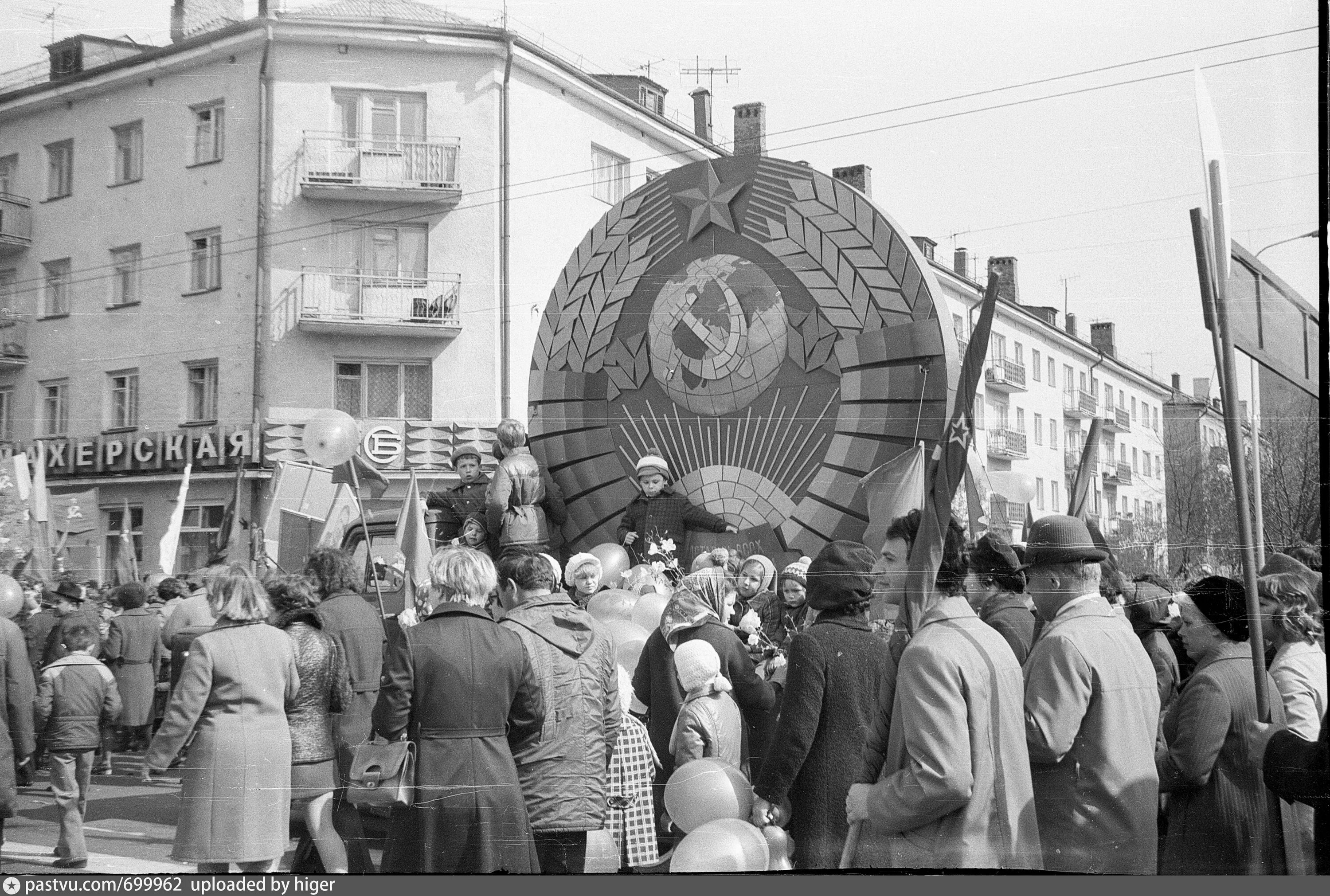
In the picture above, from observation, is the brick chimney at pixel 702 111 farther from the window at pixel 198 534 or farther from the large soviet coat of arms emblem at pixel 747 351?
the window at pixel 198 534

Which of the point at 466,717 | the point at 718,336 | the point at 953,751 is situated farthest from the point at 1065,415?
the point at 466,717

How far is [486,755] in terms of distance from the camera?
382 cm

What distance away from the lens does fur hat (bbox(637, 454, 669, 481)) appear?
4875mm

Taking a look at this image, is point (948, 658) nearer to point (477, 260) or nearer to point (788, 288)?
point (788, 288)

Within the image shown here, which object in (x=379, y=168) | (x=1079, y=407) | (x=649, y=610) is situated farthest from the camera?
(x=649, y=610)

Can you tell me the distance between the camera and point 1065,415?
14.4ft

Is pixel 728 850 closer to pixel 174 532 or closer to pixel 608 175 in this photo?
pixel 174 532

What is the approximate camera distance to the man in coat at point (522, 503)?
4.91 meters

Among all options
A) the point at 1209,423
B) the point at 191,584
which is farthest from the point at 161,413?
the point at 1209,423

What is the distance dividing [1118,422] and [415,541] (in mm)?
2686

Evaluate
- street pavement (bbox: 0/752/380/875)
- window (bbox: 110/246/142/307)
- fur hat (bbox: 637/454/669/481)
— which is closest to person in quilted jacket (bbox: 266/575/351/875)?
street pavement (bbox: 0/752/380/875)

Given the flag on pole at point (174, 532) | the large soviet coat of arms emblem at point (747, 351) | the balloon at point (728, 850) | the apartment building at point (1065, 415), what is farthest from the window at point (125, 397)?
the apartment building at point (1065, 415)

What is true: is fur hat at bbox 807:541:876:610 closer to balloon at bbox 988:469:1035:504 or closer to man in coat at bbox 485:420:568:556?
balloon at bbox 988:469:1035:504

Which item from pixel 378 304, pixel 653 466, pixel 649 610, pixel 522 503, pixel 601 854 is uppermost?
pixel 378 304
